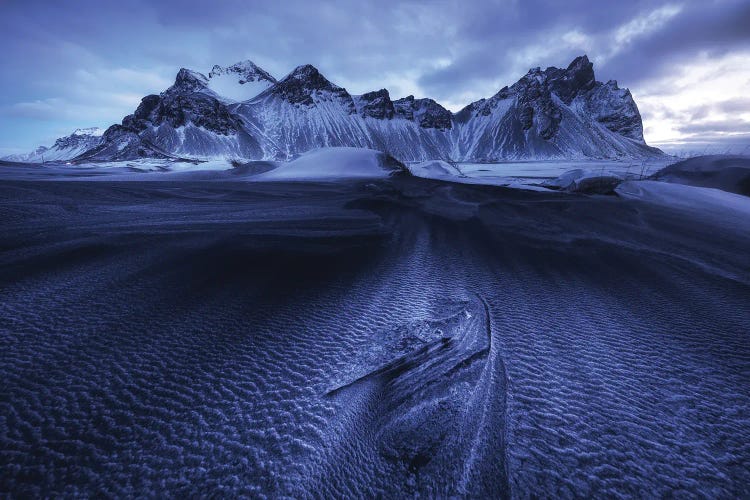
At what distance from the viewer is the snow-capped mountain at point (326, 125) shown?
13525cm

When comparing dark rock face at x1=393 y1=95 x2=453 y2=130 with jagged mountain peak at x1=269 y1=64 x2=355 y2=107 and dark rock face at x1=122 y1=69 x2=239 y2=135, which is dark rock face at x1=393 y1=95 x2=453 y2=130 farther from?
dark rock face at x1=122 y1=69 x2=239 y2=135

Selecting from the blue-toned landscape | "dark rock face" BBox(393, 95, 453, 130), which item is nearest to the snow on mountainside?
"dark rock face" BBox(393, 95, 453, 130)

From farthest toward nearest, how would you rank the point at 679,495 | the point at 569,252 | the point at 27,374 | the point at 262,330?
the point at 569,252 → the point at 262,330 → the point at 27,374 → the point at 679,495

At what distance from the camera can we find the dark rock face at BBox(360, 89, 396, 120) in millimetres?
184788

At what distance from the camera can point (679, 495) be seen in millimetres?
1336

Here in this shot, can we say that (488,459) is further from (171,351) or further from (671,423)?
(171,351)

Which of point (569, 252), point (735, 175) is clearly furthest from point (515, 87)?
point (569, 252)

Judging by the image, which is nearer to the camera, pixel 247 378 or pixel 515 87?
pixel 247 378

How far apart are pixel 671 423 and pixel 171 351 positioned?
312 centimetres

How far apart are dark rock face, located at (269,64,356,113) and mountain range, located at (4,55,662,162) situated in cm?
55

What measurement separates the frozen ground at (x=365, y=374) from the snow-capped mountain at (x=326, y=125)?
14224 centimetres

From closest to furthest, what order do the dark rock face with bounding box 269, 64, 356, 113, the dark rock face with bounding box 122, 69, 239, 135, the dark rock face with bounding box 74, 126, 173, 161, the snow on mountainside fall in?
the dark rock face with bounding box 74, 126, 173, 161, the dark rock face with bounding box 122, 69, 239, 135, the dark rock face with bounding box 269, 64, 356, 113, the snow on mountainside

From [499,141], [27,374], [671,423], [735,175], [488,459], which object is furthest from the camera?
[499,141]

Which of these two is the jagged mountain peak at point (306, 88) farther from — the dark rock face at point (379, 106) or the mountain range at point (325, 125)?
the dark rock face at point (379, 106)
